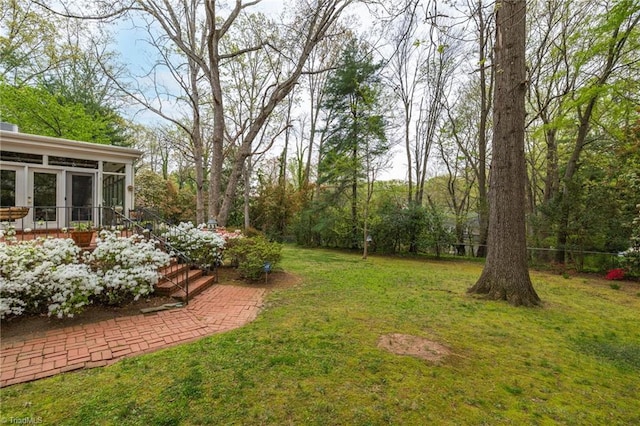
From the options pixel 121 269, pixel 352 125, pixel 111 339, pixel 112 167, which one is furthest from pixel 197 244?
pixel 352 125

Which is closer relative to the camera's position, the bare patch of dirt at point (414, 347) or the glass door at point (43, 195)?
the bare patch of dirt at point (414, 347)

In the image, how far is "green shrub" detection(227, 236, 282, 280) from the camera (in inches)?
259

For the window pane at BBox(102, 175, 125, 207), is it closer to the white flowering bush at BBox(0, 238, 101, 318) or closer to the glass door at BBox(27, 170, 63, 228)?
the glass door at BBox(27, 170, 63, 228)

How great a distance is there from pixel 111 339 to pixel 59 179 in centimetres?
740

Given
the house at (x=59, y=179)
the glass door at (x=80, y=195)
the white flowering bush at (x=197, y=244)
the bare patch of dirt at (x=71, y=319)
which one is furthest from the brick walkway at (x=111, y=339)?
the glass door at (x=80, y=195)

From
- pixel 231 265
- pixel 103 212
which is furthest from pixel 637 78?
pixel 103 212

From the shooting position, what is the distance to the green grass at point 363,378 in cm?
212

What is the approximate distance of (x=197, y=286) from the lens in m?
5.55

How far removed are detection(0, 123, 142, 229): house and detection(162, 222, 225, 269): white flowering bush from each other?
165 centimetres

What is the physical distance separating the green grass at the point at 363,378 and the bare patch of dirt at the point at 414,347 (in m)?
0.12

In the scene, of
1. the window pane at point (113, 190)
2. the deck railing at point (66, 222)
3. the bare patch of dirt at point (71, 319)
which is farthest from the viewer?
the window pane at point (113, 190)

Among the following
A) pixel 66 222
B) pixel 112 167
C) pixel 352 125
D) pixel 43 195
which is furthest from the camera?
pixel 352 125

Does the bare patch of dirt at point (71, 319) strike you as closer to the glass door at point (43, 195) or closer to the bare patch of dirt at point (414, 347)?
the bare patch of dirt at point (414, 347)

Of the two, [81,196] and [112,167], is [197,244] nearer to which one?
[81,196]
